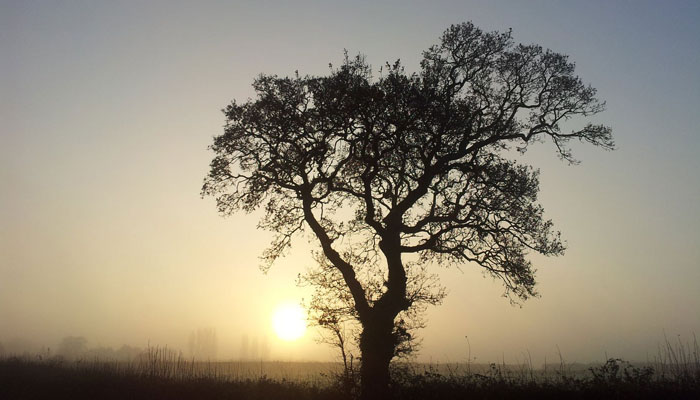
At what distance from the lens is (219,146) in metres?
24.8

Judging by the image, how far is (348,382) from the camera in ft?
70.3

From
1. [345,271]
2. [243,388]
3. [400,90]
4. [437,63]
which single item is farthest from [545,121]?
[243,388]

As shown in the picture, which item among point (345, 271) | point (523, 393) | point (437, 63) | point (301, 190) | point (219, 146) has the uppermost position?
point (437, 63)

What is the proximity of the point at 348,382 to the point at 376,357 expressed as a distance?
160 cm

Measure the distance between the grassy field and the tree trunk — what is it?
0.47 meters

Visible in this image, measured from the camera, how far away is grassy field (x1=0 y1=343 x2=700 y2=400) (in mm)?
19844

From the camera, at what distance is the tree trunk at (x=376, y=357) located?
2094 cm

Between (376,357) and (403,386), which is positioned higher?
(376,357)

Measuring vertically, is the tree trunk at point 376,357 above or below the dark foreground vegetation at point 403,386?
above

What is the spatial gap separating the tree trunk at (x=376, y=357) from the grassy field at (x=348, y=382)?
47 cm

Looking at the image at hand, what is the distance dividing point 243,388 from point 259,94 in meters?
14.2

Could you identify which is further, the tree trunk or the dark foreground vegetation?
the tree trunk

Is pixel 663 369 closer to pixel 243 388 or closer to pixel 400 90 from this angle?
pixel 400 90

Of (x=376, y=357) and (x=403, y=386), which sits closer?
(x=403, y=386)
